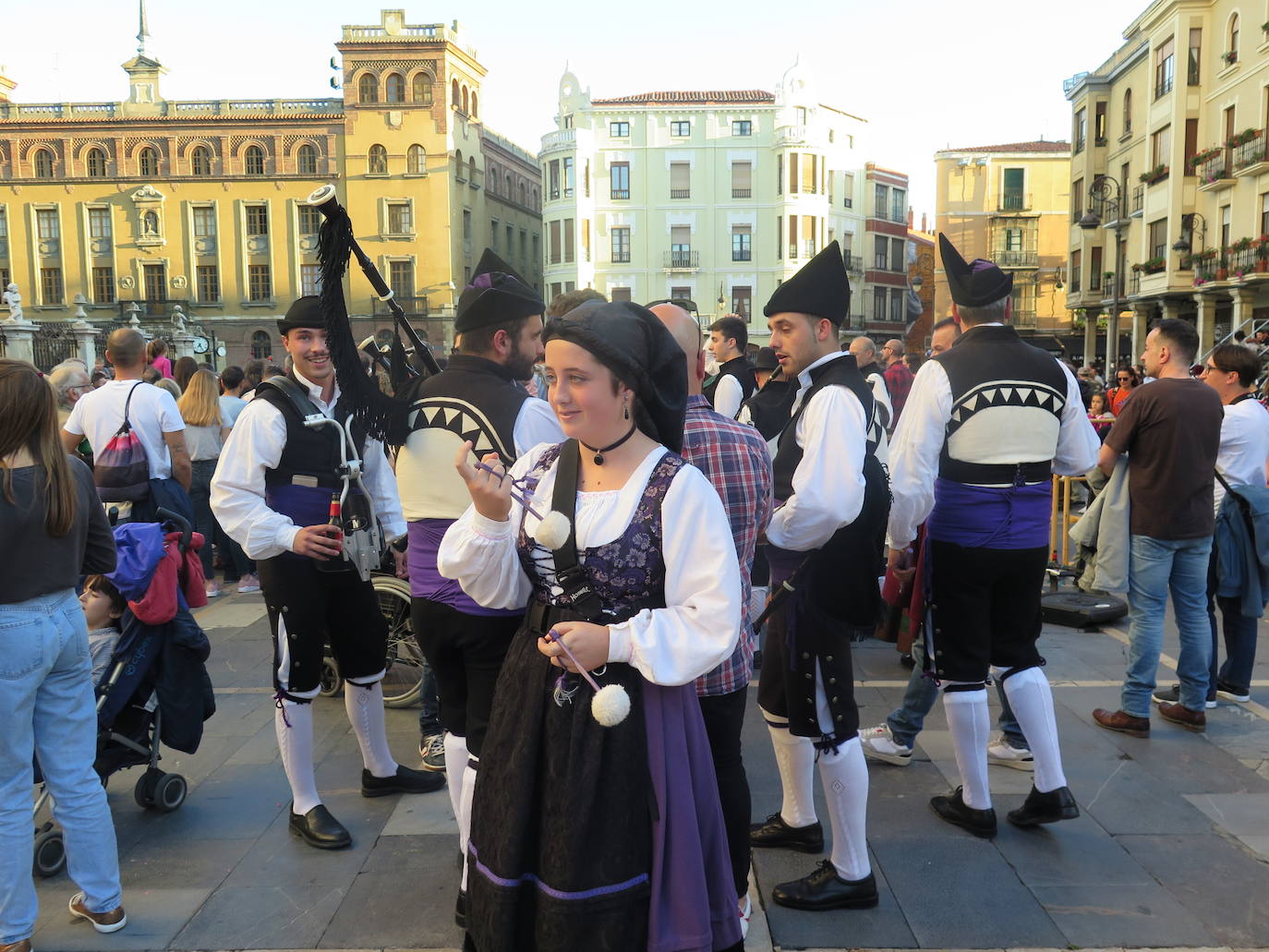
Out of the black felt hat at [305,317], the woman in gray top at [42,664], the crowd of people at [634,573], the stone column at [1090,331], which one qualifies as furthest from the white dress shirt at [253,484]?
the stone column at [1090,331]

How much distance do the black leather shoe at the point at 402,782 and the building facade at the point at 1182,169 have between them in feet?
69.3

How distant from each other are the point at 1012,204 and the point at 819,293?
52975mm

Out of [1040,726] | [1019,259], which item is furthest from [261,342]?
[1040,726]

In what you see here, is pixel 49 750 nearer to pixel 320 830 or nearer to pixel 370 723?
pixel 320 830

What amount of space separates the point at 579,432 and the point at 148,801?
10.0 feet

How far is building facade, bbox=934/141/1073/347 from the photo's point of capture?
167 ft

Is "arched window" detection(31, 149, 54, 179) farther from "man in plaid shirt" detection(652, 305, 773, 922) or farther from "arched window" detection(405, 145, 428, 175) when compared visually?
"man in plaid shirt" detection(652, 305, 773, 922)

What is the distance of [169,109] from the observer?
49812 millimetres

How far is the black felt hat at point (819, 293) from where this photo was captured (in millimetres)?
3506

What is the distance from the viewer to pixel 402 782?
4363 mm

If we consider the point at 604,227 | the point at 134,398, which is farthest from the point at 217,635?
the point at 604,227

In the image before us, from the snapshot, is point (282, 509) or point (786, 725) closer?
point (786, 725)

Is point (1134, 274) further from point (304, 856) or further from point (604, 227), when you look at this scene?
point (304, 856)

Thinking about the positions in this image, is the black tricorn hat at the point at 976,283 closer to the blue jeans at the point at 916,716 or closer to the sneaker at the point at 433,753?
the blue jeans at the point at 916,716
